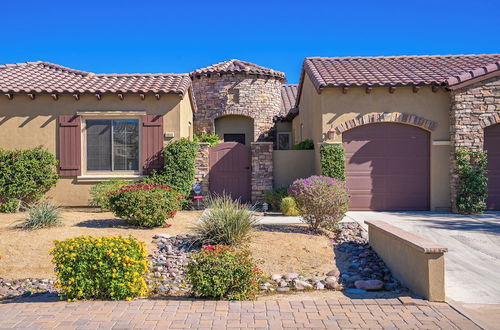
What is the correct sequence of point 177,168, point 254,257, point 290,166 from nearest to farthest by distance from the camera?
point 254,257
point 177,168
point 290,166

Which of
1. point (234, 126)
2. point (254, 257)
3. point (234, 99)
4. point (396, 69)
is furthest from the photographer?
point (234, 126)

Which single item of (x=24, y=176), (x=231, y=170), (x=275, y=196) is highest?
(x=231, y=170)

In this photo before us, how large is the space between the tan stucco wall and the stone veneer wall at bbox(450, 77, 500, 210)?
34.5 ft

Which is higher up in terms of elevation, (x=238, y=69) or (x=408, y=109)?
(x=238, y=69)

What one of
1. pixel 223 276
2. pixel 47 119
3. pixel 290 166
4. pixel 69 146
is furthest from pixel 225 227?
pixel 47 119

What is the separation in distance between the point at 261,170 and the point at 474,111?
6.46m

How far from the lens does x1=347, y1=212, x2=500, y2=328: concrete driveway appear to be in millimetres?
5465

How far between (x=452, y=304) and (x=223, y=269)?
9.30ft

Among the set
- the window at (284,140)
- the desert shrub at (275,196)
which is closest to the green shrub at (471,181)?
the desert shrub at (275,196)

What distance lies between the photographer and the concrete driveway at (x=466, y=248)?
5.46 metres

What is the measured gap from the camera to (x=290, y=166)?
46.1ft

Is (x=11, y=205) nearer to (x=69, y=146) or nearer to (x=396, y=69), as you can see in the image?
(x=69, y=146)

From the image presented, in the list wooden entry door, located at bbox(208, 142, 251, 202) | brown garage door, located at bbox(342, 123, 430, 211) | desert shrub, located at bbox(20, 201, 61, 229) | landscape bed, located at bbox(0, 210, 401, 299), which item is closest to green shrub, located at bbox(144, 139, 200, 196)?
wooden entry door, located at bbox(208, 142, 251, 202)

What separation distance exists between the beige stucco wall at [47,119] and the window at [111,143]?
0.49 metres
